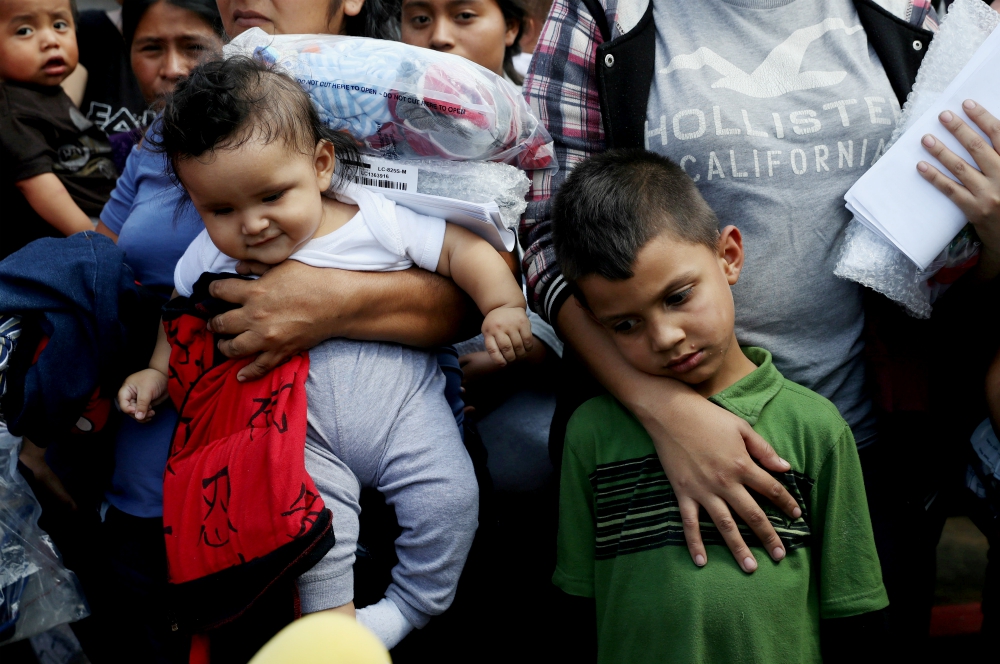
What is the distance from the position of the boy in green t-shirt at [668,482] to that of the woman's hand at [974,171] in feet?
1.29

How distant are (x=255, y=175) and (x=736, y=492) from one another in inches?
41.6

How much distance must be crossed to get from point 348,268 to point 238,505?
1.70 ft

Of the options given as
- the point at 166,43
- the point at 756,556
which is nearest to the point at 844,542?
the point at 756,556

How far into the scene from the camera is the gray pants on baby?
1.48 meters

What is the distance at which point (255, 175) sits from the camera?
142 centimetres

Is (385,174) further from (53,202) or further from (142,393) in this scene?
(53,202)

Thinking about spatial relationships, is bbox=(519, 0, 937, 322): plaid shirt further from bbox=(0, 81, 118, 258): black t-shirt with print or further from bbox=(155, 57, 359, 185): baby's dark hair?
bbox=(0, 81, 118, 258): black t-shirt with print

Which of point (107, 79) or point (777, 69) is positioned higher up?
point (777, 69)

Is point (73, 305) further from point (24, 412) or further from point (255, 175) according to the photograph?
point (255, 175)

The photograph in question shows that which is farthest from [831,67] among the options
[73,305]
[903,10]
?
[73,305]

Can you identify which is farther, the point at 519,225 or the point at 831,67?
the point at 519,225

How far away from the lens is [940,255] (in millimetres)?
1480

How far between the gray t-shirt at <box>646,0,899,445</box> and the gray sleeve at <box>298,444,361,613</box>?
0.86m

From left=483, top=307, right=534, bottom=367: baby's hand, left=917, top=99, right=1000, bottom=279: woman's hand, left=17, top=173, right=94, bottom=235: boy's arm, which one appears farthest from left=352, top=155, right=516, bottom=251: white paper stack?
left=17, top=173, right=94, bottom=235: boy's arm
